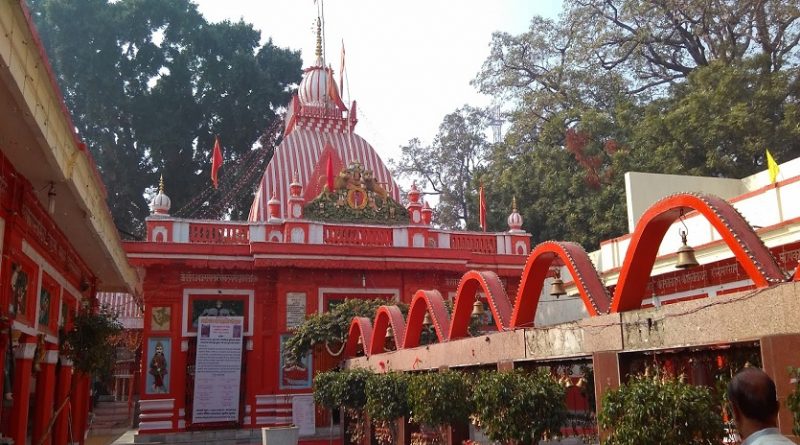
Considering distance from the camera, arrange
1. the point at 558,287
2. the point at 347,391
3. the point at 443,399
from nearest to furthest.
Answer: the point at 558,287
the point at 443,399
the point at 347,391

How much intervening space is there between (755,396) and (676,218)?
112 inches

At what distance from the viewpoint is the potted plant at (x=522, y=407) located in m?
6.00

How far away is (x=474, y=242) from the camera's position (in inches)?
797

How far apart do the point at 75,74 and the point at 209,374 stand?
23409 mm

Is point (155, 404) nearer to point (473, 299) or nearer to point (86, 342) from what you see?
point (86, 342)

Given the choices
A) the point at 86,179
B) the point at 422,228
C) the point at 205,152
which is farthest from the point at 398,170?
the point at 86,179

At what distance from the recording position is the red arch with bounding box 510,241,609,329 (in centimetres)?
609

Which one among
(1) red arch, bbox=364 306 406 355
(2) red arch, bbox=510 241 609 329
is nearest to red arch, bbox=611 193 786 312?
(2) red arch, bbox=510 241 609 329

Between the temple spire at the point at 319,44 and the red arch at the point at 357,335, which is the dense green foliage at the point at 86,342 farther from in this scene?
the temple spire at the point at 319,44

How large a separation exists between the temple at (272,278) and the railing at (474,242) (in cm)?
3

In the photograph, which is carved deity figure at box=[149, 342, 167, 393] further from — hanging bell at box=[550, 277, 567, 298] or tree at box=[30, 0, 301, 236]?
tree at box=[30, 0, 301, 236]

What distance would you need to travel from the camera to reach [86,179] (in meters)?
8.12

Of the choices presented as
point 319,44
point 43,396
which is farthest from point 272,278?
point 319,44

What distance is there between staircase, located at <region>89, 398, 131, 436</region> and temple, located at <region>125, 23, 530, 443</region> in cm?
559
